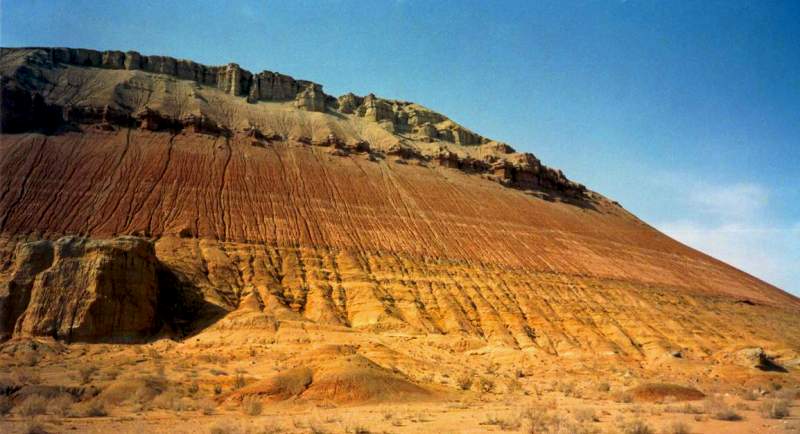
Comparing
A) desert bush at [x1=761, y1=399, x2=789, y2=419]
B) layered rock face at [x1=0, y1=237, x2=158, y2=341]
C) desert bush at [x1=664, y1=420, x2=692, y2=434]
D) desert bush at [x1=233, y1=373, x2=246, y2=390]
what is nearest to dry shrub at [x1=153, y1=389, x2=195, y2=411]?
desert bush at [x1=233, y1=373, x2=246, y2=390]

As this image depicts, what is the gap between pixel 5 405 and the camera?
1566cm

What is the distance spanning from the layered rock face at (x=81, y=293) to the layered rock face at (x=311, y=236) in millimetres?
97

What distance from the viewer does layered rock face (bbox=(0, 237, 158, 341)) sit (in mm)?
26297

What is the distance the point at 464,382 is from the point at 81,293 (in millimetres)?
17789

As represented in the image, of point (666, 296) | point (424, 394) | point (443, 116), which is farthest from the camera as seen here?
point (443, 116)

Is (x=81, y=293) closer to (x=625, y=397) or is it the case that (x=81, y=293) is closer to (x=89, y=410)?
(x=89, y=410)

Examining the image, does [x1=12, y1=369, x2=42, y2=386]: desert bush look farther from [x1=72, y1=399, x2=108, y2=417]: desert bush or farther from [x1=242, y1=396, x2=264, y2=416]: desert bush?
[x1=242, y1=396, x2=264, y2=416]: desert bush

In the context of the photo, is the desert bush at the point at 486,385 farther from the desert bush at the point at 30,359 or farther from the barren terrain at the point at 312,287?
the desert bush at the point at 30,359

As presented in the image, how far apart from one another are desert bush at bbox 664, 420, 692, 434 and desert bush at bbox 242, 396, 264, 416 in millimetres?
10251

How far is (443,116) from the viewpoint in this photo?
274 ft

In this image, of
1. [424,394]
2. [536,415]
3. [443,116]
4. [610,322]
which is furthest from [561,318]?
[443,116]

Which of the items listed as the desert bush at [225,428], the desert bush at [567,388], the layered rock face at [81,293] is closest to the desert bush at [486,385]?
the desert bush at [567,388]

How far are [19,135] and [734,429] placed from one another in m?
48.5

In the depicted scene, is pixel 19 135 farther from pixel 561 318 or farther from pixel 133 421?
pixel 561 318
